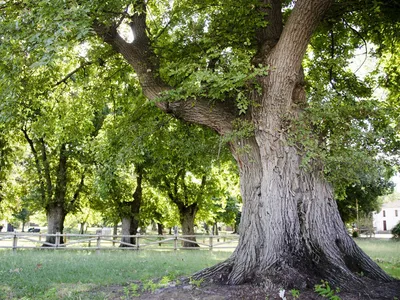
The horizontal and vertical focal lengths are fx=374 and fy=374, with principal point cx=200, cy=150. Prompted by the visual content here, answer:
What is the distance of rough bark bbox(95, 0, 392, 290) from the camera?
21.2 ft

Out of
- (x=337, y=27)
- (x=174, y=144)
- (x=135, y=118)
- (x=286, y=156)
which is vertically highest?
(x=337, y=27)

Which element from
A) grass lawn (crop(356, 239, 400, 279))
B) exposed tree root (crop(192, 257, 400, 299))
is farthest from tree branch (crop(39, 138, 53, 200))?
exposed tree root (crop(192, 257, 400, 299))

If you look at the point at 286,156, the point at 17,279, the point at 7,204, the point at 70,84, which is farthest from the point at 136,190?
the point at 286,156

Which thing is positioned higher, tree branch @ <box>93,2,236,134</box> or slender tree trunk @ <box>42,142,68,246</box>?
tree branch @ <box>93,2,236,134</box>

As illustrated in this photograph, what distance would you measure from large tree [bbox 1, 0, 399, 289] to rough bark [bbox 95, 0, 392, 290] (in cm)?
2

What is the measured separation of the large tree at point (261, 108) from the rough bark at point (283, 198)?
0.07 ft

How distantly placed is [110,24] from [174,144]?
15.6ft

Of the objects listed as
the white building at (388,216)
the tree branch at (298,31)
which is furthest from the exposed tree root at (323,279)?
the white building at (388,216)

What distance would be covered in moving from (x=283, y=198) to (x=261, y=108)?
1.91 m

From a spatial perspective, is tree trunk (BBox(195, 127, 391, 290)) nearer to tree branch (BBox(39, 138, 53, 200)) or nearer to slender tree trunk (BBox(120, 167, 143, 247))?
slender tree trunk (BBox(120, 167, 143, 247))

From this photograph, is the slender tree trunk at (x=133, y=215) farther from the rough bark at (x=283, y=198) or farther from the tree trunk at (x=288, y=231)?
the tree trunk at (x=288, y=231)

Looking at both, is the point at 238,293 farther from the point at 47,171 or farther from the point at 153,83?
the point at 47,171

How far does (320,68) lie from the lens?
11.0 meters

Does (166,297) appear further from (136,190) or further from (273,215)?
(136,190)
